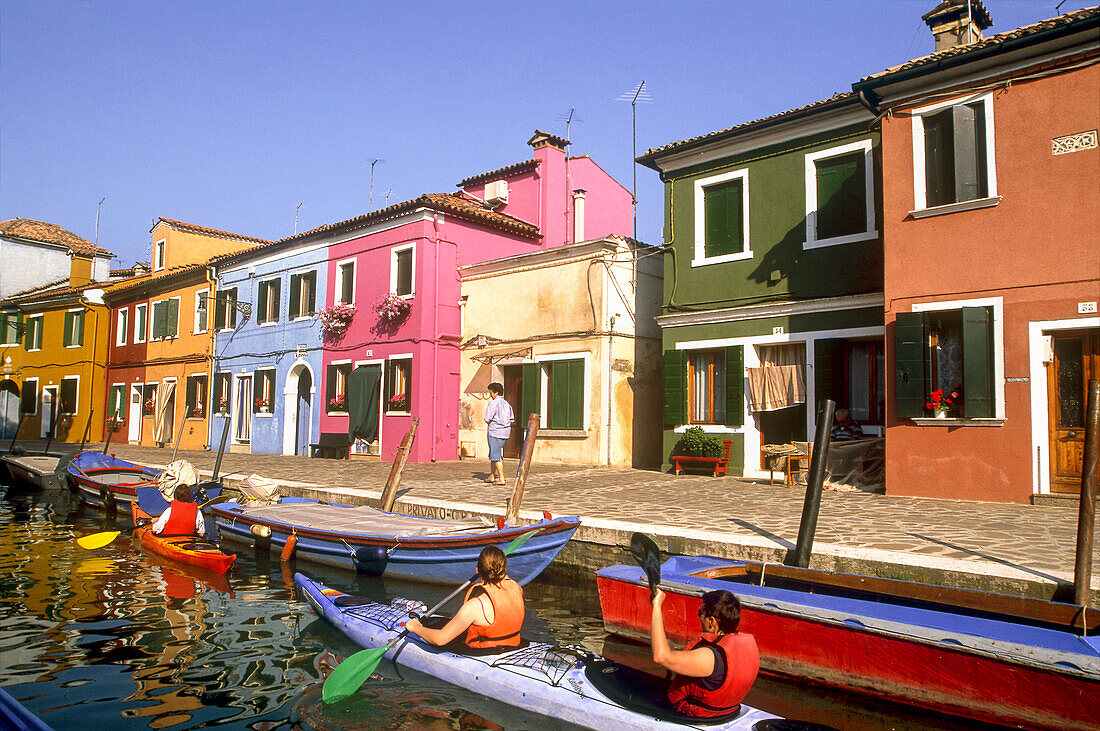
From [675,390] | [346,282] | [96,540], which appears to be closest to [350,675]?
[96,540]

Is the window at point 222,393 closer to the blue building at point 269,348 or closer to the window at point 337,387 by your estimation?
the blue building at point 269,348

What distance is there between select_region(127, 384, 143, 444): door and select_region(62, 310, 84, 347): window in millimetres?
5109

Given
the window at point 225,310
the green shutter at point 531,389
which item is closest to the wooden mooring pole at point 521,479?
the green shutter at point 531,389

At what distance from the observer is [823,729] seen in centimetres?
402

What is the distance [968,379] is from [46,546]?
1397 cm

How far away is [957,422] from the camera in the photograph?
1102cm

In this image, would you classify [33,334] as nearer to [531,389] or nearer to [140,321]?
[140,321]

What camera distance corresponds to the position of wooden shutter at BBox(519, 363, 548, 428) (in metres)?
18.6

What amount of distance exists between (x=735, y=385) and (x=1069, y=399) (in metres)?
5.60

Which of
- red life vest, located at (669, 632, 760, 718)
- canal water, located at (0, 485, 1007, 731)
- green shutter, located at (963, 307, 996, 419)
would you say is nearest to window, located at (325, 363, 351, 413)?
canal water, located at (0, 485, 1007, 731)

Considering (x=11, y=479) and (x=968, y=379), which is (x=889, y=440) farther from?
(x=11, y=479)

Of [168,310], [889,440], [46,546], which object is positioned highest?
[168,310]

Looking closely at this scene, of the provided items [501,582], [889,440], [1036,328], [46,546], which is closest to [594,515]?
[501,582]

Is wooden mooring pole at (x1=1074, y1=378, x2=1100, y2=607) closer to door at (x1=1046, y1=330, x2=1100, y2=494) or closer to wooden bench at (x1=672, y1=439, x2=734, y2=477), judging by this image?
door at (x1=1046, y1=330, x2=1100, y2=494)
